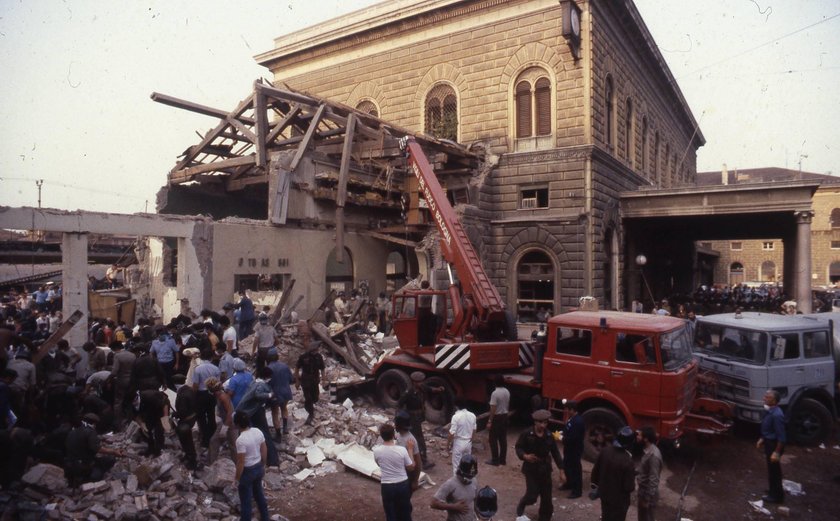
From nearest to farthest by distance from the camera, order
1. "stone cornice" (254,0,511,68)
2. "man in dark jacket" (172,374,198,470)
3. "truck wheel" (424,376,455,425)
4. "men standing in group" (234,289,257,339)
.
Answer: "man in dark jacket" (172,374,198,470), "truck wheel" (424,376,455,425), "men standing in group" (234,289,257,339), "stone cornice" (254,0,511,68)

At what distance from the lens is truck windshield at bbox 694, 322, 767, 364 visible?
923 cm

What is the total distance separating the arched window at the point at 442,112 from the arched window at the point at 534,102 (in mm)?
2977

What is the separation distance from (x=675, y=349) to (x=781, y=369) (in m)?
2.72

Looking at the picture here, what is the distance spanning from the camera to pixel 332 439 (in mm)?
8930

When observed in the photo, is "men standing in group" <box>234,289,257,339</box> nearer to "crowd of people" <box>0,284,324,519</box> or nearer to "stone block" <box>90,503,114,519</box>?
"crowd of people" <box>0,284,324,519</box>

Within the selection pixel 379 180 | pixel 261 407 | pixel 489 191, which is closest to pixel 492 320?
pixel 261 407

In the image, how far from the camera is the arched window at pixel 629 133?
2444cm

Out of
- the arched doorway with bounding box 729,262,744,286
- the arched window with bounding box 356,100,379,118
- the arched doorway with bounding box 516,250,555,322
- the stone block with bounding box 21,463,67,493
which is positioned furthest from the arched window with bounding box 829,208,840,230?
the stone block with bounding box 21,463,67,493

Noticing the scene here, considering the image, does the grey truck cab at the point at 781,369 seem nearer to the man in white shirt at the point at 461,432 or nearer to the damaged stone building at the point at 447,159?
the man in white shirt at the point at 461,432

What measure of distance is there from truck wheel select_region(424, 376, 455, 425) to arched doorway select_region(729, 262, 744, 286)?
5584cm

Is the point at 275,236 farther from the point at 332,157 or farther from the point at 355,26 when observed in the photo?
the point at 355,26

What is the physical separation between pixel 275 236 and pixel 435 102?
11.0 m

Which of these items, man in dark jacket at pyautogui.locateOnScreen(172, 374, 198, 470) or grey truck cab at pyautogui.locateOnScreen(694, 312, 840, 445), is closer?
man in dark jacket at pyautogui.locateOnScreen(172, 374, 198, 470)

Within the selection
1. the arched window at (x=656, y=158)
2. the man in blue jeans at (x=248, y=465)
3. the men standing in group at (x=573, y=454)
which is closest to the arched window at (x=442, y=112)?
the arched window at (x=656, y=158)
